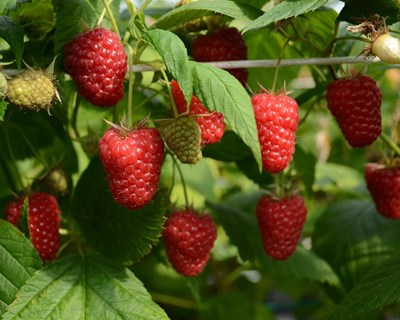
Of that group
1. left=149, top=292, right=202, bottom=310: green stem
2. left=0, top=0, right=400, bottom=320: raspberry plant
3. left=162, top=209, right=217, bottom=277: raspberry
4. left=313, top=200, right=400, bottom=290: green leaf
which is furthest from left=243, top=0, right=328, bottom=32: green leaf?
left=149, top=292, right=202, bottom=310: green stem

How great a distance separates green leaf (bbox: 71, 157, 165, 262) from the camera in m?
1.61

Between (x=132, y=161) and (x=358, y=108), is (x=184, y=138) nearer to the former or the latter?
(x=132, y=161)

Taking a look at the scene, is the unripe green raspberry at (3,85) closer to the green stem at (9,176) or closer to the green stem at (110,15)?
the green stem at (110,15)

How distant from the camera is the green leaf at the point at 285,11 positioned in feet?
4.52

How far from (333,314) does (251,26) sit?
2.43 ft

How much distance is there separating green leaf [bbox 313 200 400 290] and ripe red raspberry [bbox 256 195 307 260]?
1.62ft

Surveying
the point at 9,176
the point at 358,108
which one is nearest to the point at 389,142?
the point at 358,108

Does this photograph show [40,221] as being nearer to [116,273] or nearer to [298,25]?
[116,273]

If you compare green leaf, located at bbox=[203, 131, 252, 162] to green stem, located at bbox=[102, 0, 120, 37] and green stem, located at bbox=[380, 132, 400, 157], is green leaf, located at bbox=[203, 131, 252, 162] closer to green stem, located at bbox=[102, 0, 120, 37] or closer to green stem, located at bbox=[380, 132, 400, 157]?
green stem, located at bbox=[380, 132, 400, 157]

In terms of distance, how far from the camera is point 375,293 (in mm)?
1671

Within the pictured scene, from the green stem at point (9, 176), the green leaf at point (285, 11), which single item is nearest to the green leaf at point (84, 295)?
the green stem at point (9, 176)

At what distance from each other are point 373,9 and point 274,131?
294 millimetres

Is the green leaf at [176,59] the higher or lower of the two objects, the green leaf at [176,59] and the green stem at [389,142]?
the higher

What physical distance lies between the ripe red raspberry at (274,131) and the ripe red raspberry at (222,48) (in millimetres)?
155
